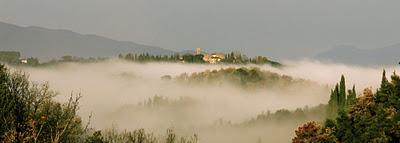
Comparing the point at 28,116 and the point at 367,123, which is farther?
the point at 367,123

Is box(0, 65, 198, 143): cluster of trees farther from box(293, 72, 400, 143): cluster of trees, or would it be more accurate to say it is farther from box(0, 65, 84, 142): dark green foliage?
box(293, 72, 400, 143): cluster of trees

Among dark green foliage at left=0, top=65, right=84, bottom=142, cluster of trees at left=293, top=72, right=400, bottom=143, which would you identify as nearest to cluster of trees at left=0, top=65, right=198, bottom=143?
dark green foliage at left=0, top=65, right=84, bottom=142

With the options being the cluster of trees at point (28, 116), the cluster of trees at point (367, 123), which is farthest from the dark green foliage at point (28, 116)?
the cluster of trees at point (367, 123)

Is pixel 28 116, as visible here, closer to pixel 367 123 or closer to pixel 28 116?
pixel 28 116

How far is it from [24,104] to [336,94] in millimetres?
81776

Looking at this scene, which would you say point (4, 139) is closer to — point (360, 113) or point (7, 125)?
point (7, 125)

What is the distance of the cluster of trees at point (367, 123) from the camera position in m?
53.8

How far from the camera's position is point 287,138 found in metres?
198

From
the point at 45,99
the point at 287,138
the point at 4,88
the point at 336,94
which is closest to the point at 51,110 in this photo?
the point at 45,99

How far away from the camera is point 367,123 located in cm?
5425

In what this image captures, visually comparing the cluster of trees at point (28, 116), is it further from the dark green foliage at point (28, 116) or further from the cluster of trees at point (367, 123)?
the cluster of trees at point (367, 123)

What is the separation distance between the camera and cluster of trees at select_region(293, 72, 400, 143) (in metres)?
53.8

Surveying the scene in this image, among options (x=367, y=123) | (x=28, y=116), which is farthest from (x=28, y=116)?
(x=367, y=123)

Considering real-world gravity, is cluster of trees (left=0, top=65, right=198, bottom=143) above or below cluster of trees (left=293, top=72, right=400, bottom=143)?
above
